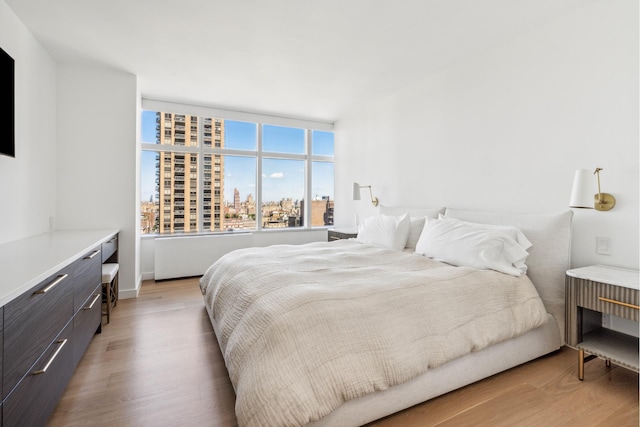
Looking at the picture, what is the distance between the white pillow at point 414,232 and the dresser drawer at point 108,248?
279cm

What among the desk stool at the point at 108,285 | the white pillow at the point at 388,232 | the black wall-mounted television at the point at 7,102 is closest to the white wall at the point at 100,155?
the desk stool at the point at 108,285

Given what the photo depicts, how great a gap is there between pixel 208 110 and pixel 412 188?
3.19m

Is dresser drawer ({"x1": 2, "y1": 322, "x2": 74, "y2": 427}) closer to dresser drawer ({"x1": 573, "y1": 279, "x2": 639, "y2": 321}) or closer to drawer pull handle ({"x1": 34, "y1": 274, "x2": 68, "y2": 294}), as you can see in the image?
drawer pull handle ({"x1": 34, "y1": 274, "x2": 68, "y2": 294})

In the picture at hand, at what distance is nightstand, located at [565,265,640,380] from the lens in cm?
169

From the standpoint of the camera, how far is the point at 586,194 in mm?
2084

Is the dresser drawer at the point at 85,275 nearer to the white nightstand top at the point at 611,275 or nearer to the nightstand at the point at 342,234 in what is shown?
the nightstand at the point at 342,234

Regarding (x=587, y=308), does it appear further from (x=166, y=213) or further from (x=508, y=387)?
(x=166, y=213)

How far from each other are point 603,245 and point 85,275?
140 inches

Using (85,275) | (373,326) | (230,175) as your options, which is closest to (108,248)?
(85,275)

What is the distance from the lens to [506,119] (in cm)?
277

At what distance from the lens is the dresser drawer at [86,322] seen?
1845 millimetres

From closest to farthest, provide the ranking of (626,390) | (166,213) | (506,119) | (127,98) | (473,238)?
(626,390)
(473,238)
(506,119)
(127,98)
(166,213)

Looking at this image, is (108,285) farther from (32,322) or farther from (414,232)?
(414,232)

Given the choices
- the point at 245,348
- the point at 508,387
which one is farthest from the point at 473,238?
the point at 245,348
